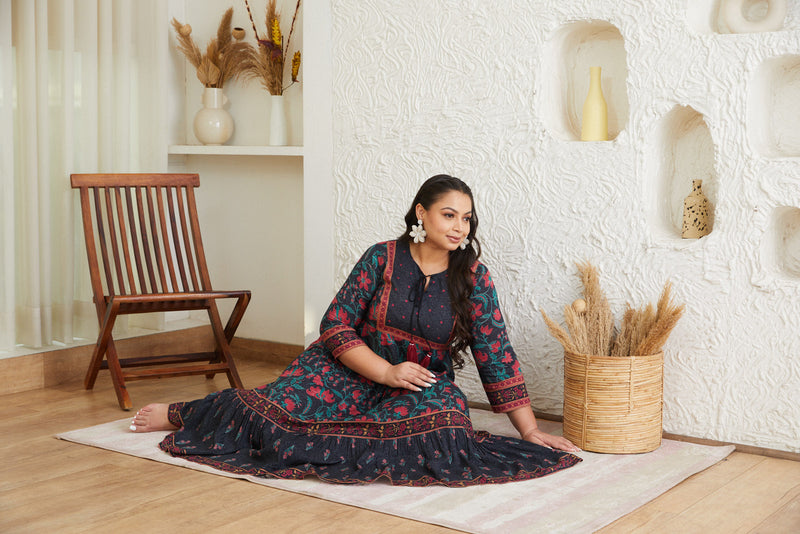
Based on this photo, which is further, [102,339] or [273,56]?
[273,56]

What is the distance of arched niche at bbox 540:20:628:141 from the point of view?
3.45 metres

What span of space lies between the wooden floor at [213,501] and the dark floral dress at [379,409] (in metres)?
0.17

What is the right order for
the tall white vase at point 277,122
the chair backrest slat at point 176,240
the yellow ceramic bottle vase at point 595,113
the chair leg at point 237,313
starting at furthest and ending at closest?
the tall white vase at point 277,122 < the chair backrest slat at point 176,240 < the chair leg at point 237,313 < the yellow ceramic bottle vase at point 595,113

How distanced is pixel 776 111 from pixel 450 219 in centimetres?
123

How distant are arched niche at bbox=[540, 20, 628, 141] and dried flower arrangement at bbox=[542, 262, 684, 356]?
2.37 feet

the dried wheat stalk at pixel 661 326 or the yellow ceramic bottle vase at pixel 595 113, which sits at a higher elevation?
the yellow ceramic bottle vase at pixel 595 113

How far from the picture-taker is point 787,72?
3.06 metres

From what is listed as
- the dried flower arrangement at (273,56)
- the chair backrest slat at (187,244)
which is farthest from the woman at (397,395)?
the dried flower arrangement at (273,56)

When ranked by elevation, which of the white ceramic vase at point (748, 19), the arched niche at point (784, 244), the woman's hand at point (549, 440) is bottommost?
the woman's hand at point (549, 440)

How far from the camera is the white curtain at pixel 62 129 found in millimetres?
3988

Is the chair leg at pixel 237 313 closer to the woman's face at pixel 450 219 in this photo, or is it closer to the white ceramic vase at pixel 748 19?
the woman's face at pixel 450 219

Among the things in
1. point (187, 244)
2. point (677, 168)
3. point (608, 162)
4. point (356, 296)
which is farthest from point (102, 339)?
point (677, 168)

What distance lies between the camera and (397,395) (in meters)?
2.96

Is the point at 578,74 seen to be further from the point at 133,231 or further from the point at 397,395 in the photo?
the point at 133,231
